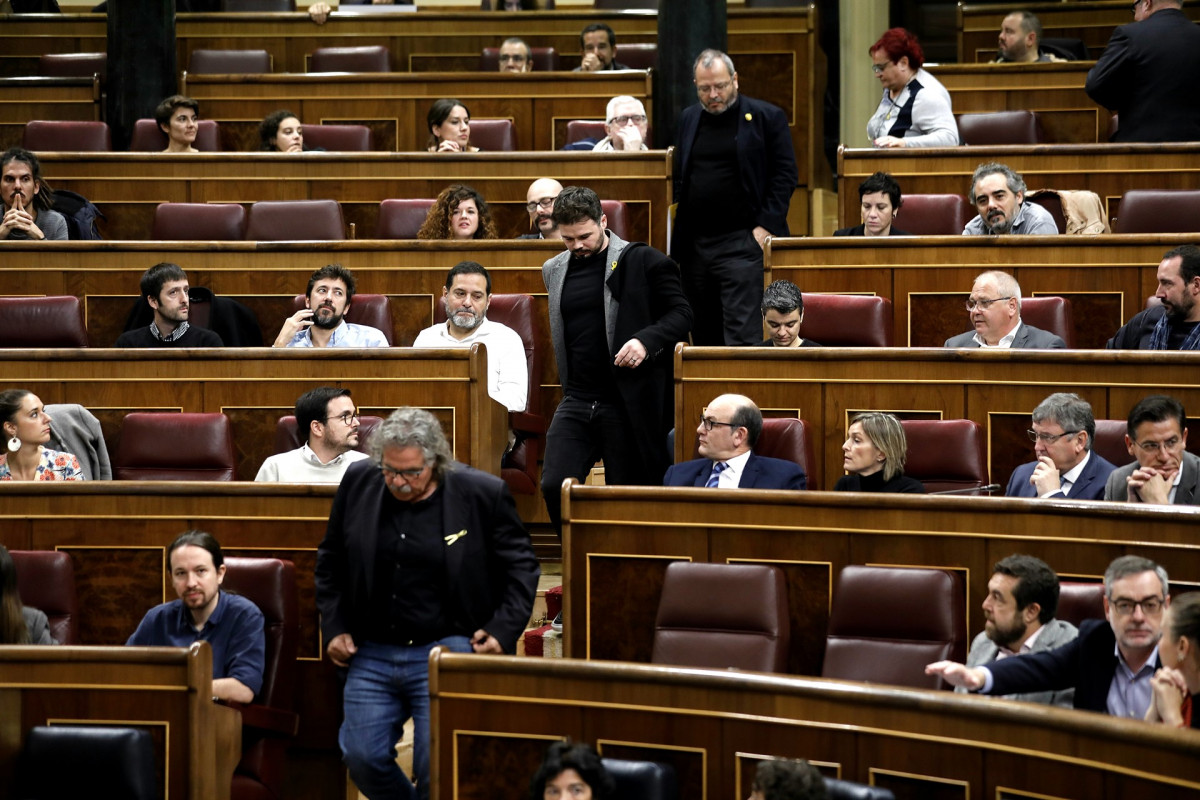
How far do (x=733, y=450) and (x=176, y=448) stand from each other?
118 centimetres

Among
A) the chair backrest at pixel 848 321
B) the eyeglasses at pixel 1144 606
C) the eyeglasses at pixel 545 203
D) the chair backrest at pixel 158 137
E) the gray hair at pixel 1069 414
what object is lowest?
the eyeglasses at pixel 1144 606

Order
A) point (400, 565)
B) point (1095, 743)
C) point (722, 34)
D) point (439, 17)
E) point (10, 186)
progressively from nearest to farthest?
point (1095, 743), point (400, 565), point (10, 186), point (722, 34), point (439, 17)

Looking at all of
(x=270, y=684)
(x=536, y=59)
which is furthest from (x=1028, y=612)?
(x=536, y=59)

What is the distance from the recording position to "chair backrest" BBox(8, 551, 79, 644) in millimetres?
2803

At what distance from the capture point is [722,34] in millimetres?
5129

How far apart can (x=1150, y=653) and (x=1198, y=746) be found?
0.36 meters

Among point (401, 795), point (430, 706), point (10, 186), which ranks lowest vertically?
point (401, 795)

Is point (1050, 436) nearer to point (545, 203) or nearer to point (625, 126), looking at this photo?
point (545, 203)

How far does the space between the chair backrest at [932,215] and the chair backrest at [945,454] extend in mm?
1210

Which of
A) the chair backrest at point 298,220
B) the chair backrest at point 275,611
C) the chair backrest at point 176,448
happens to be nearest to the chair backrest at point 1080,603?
the chair backrest at point 275,611

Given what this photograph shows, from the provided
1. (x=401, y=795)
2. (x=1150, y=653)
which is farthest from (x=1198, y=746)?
(x=401, y=795)

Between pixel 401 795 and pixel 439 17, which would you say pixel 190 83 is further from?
pixel 401 795

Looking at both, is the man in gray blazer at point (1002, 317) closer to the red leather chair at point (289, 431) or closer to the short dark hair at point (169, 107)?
the red leather chair at point (289, 431)

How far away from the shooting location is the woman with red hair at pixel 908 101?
445 centimetres
